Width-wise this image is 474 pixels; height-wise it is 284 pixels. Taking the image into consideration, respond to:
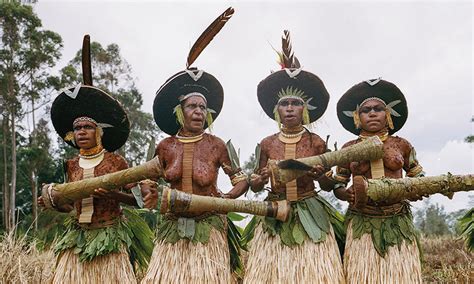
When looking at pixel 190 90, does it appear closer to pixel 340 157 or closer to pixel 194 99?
pixel 194 99

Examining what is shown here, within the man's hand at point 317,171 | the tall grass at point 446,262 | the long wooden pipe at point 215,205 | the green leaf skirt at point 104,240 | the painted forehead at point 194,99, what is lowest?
the tall grass at point 446,262

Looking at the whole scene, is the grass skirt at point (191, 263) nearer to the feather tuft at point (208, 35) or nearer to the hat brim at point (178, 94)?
the hat brim at point (178, 94)

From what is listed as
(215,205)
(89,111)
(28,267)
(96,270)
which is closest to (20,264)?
(28,267)

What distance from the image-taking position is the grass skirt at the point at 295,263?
3.51 m

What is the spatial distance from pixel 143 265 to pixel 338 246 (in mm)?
1790

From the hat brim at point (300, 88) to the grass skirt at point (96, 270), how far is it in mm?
1804

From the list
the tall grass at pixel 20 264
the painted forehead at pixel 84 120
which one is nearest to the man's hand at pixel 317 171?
the painted forehead at pixel 84 120

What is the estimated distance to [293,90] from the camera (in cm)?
394

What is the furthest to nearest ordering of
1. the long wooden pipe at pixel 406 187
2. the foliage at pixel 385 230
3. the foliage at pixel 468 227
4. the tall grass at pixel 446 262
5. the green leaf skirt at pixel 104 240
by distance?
the foliage at pixel 468 227, the tall grass at pixel 446 262, the green leaf skirt at pixel 104 240, the foliage at pixel 385 230, the long wooden pipe at pixel 406 187

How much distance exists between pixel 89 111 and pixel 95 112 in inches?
2.0

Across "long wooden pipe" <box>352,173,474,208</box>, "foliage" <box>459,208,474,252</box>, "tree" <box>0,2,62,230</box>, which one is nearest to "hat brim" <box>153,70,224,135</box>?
"long wooden pipe" <box>352,173,474,208</box>

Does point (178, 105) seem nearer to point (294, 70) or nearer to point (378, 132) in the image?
point (294, 70)

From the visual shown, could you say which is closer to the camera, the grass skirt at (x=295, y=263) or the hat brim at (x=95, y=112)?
the grass skirt at (x=295, y=263)

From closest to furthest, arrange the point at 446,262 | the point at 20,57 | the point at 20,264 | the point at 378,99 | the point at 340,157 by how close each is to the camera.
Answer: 1. the point at 340,157
2. the point at 378,99
3. the point at 20,264
4. the point at 446,262
5. the point at 20,57
